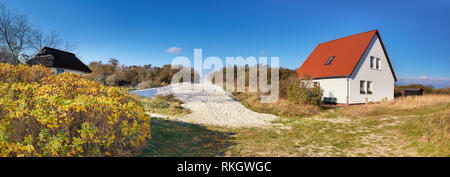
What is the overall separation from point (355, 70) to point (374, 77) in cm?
306

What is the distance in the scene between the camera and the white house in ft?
52.7

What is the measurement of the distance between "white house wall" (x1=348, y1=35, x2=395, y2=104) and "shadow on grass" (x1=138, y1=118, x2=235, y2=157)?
13.7m

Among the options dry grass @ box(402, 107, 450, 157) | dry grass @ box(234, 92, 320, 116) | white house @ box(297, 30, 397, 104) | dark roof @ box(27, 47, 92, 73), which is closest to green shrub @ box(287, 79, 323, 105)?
dry grass @ box(234, 92, 320, 116)

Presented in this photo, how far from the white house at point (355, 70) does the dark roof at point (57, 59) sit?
22.4m

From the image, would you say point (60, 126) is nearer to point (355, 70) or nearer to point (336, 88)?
point (336, 88)

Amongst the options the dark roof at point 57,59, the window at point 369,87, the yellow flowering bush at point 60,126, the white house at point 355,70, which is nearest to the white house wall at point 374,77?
the white house at point 355,70

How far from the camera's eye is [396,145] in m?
5.50

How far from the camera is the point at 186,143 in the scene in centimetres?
575

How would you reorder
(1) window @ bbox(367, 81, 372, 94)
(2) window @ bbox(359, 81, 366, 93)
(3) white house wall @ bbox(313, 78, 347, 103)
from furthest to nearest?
(1) window @ bbox(367, 81, 372, 94)
(2) window @ bbox(359, 81, 366, 93)
(3) white house wall @ bbox(313, 78, 347, 103)

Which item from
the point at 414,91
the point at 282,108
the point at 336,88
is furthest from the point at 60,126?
the point at 414,91

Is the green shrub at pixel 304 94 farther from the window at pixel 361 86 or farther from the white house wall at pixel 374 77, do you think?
the window at pixel 361 86

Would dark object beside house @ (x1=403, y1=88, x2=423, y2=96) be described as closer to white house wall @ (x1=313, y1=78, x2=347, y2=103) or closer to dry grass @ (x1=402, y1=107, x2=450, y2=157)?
white house wall @ (x1=313, y1=78, x2=347, y2=103)
